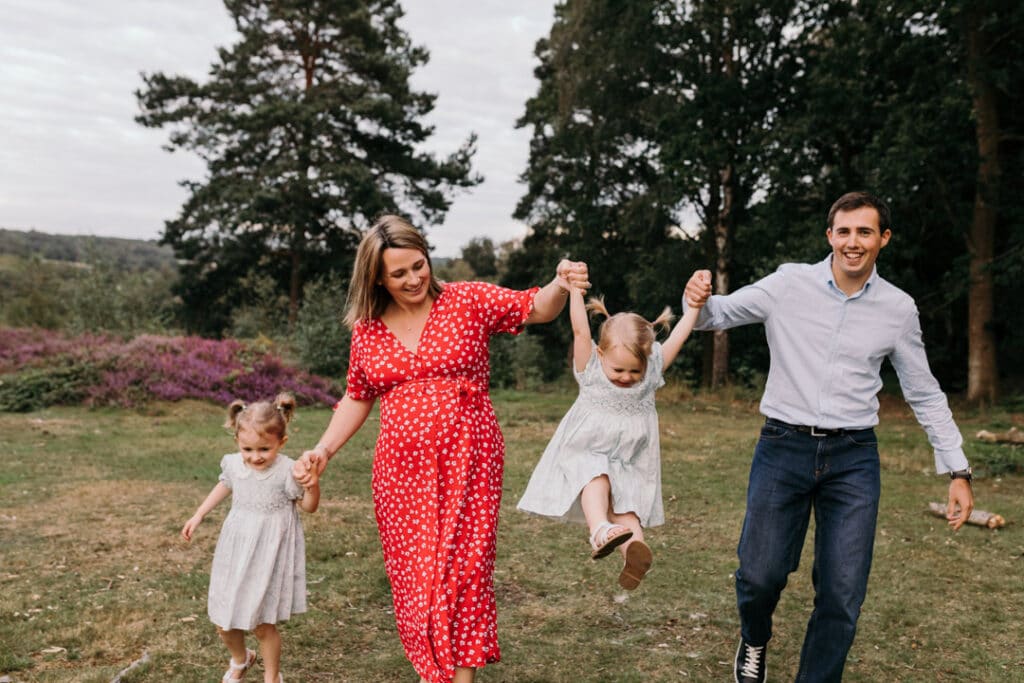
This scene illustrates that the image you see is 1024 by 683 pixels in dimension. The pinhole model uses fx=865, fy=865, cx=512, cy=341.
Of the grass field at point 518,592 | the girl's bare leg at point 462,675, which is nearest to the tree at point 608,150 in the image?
the grass field at point 518,592

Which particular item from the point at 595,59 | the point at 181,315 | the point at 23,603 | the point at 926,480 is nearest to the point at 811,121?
the point at 595,59

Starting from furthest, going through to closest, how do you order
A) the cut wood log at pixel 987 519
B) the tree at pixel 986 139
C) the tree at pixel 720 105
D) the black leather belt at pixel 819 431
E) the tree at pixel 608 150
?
1. the tree at pixel 608 150
2. the tree at pixel 720 105
3. the tree at pixel 986 139
4. the cut wood log at pixel 987 519
5. the black leather belt at pixel 819 431

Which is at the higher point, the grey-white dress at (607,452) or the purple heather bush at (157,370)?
the grey-white dress at (607,452)

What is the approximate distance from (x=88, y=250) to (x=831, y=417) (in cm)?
2298

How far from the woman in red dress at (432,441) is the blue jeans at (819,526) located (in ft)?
3.90

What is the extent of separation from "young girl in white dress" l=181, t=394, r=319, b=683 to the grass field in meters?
0.71

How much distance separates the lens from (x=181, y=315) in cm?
3092

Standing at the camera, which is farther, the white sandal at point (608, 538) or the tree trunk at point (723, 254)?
the tree trunk at point (723, 254)

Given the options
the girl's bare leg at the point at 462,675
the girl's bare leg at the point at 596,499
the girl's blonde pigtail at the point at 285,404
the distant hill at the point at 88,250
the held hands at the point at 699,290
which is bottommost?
the girl's bare leg at the point at 462,675

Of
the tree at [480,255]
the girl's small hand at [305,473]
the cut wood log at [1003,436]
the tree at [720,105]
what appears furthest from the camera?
the tree at [480,255]

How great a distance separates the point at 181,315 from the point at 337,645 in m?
28.3

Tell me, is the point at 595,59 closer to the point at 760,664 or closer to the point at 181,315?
the point at 181,315

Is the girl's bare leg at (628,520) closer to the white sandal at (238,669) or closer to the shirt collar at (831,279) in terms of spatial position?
the shirt collar at (831,279)

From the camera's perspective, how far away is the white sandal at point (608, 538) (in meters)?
3.58
